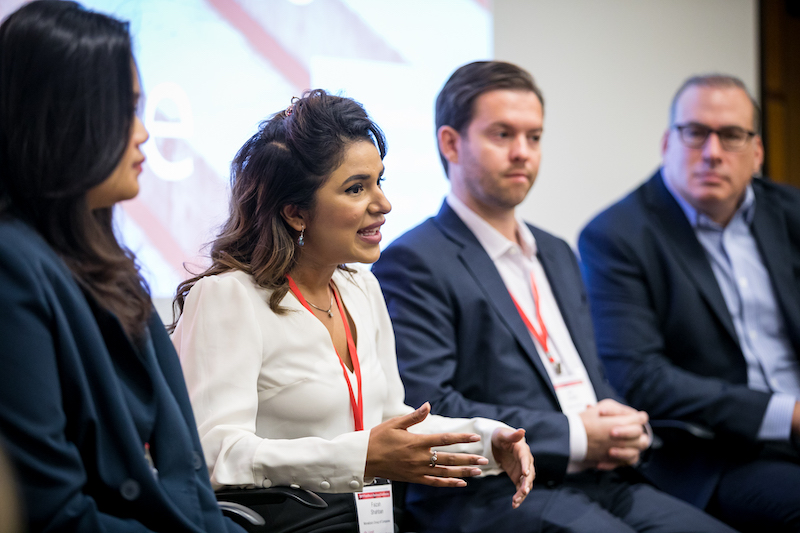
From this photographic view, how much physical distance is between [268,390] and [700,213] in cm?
196

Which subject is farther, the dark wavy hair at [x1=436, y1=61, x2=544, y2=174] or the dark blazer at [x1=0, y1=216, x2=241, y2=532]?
the dark wavy hair at [x1=436, y1=61, x2=544, y2=174]

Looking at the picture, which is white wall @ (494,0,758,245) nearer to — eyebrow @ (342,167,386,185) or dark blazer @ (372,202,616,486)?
dark blazer @ (372,202,616,486)

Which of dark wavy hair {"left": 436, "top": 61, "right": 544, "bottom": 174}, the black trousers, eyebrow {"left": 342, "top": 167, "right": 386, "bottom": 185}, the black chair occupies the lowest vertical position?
the black trousers

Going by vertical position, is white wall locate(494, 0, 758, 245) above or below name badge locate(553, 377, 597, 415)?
above

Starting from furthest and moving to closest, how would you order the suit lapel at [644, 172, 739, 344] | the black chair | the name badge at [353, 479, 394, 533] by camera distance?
the suit lapel at [644, 172, 739, 344] → the name badge at [353, 479, 394, 533] → the black chair

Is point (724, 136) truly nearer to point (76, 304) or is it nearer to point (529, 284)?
point (529, 284)

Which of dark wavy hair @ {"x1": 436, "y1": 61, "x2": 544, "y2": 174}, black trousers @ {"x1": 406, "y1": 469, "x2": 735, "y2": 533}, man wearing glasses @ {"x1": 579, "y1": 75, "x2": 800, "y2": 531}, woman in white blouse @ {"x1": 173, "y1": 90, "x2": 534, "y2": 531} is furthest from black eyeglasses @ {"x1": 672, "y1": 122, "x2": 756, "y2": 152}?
woman in white blouse @ {"x1": 173, "y1": 90, "x2": 534, "y2": 531}

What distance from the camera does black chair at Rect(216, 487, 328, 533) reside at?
4.29 ft

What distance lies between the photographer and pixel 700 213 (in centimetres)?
273

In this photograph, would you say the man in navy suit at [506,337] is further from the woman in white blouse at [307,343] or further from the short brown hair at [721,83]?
the short brown hair at [721,83]

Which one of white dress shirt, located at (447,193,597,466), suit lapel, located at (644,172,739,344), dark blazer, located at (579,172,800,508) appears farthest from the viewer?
suit lapel, located at (644,172,739,344)

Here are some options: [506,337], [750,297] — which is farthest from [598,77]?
[506,337]

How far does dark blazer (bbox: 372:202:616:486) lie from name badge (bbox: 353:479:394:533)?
0.37 metres

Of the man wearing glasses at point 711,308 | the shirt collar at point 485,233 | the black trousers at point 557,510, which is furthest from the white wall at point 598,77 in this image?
the black trousers at point 557,510
